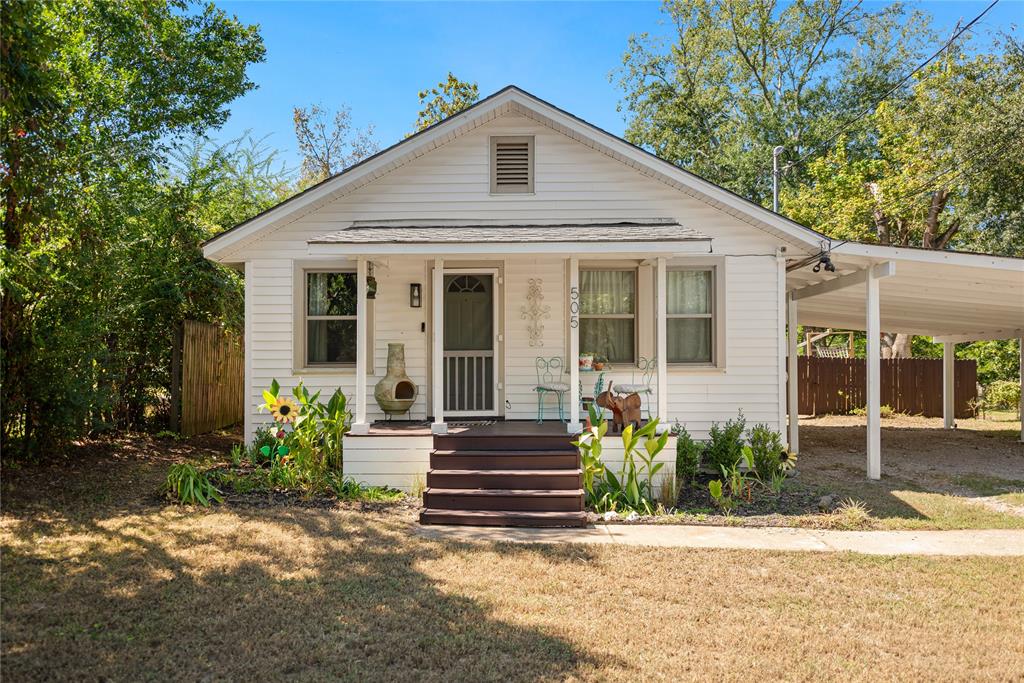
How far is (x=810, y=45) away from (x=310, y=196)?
2566 cm

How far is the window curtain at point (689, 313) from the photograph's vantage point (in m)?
9.47

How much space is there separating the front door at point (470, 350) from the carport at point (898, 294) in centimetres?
448

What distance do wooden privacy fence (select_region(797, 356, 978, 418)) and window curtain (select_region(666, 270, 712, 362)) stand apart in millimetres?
10835

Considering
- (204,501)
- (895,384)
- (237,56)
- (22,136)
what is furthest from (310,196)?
(895,384)

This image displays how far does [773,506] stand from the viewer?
736 centimetres

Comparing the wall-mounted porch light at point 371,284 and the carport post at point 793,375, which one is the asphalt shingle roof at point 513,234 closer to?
the wall-mounted porch light at point 371,284

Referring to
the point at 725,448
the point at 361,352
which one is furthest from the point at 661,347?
the point at 361,352

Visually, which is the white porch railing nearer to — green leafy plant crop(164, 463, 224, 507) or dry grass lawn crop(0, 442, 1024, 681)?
green leafy plant crop(164, 463, 224, 507)

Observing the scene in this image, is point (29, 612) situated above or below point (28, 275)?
below

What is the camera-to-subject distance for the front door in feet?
31.4

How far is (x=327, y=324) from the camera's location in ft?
31.6

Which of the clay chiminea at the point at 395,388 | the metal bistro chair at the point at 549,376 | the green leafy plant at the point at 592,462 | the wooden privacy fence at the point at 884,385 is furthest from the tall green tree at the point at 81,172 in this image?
the wooden privacy fence at the point at 884,385

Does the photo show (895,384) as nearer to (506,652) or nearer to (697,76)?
(697,76)

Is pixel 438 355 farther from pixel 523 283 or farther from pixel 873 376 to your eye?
pixel 873 376
